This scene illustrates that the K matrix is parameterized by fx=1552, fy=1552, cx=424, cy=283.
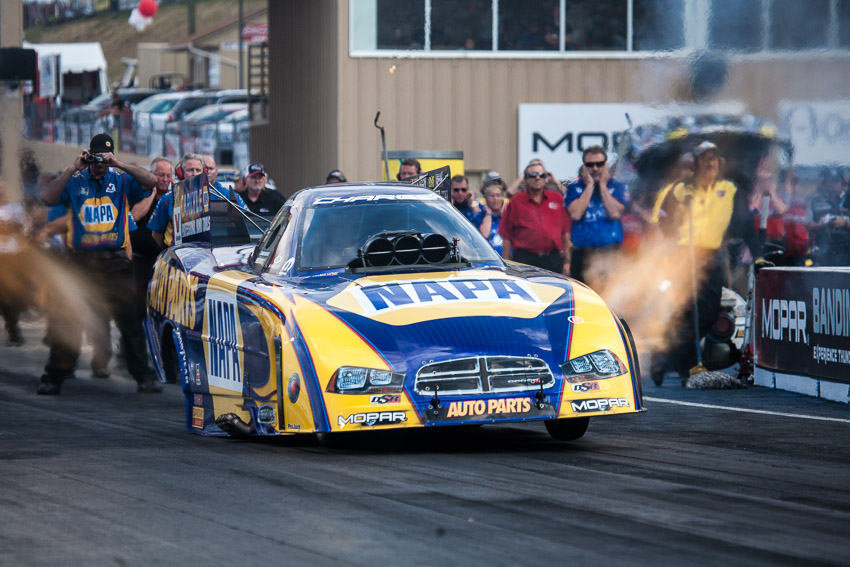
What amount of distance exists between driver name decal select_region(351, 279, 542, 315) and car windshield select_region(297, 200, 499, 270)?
2.04 ft

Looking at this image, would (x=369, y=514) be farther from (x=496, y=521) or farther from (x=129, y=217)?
(x=129, y=217)

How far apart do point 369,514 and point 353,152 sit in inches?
706

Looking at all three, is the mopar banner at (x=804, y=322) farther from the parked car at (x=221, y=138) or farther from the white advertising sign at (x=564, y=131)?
the parked car at (x=221, y=138)

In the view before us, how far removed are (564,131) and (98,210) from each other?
12.7 metres

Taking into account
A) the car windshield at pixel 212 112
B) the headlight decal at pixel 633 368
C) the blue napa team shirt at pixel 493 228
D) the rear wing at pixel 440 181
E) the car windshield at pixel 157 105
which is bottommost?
the headlight decal at pixel 633 368

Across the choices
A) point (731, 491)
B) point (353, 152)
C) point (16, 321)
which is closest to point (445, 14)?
A: point (353, 152)

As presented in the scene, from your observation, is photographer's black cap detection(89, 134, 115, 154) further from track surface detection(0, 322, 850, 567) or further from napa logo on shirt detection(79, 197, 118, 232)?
track surface detection(0, 322, 850, 567)

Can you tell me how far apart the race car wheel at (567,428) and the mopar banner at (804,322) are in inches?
132

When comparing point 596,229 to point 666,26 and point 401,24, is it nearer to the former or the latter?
point 666,26

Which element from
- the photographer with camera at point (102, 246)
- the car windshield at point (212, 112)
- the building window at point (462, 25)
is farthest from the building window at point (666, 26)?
the car windshield at point (212, 112)

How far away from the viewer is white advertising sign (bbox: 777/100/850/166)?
44.0ft

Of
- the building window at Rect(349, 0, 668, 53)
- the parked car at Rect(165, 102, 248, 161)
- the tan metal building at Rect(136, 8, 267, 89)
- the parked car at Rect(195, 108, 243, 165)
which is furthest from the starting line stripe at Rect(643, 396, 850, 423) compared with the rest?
the tan metal building at Rect(136, 8, 267, 89)

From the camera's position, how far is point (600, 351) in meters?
7.96

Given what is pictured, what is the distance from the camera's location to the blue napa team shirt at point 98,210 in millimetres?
12195
